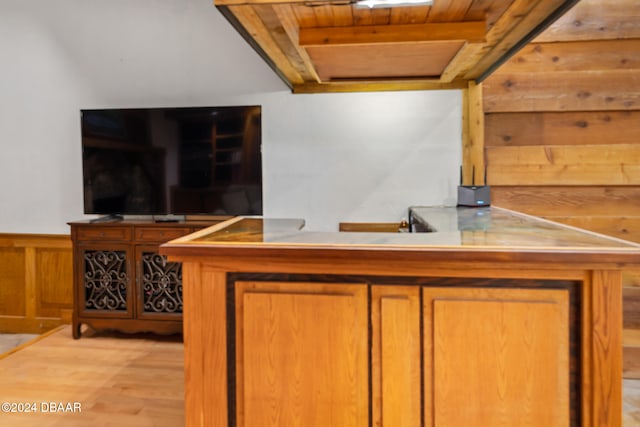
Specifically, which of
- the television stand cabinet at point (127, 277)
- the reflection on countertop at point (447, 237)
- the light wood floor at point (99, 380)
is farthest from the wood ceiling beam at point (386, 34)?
the light wood floor at point (99, 380)

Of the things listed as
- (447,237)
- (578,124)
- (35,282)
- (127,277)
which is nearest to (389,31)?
(447,237)

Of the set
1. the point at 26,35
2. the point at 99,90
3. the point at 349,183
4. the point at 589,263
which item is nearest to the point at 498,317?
the point at 589,263

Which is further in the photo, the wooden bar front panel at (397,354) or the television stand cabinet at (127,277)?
the television stand cabinet at (127,277)

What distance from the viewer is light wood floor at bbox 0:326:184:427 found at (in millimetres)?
2270

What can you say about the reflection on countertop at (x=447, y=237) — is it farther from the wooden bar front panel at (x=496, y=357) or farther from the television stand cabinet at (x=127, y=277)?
the television stand cabinet at (x=127, y=277)

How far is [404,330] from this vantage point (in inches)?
59.8

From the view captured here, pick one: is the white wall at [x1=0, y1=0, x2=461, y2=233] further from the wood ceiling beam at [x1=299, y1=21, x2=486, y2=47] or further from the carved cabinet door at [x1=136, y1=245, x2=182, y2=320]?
the wood ceiling beam at [x1=299, y1=21, x2=486, y2=47]

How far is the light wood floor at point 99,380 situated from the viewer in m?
2.27

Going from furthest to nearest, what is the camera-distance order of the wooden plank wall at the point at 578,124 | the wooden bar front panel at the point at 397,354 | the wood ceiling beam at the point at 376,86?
the wood ceiling beam at the point at 376,86 → the wooden plank wall at the point at 578,124 → the wooden bar front panel at the point at 397,354

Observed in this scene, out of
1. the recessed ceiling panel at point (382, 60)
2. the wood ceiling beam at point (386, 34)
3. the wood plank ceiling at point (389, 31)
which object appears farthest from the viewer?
the recessed ceiling panel at point (382, 60)

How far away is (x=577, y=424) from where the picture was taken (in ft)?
4.79

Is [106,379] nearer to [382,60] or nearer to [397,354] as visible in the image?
[397,354]

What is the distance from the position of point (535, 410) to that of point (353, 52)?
196cm

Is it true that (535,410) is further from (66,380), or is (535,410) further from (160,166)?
(160,166)
